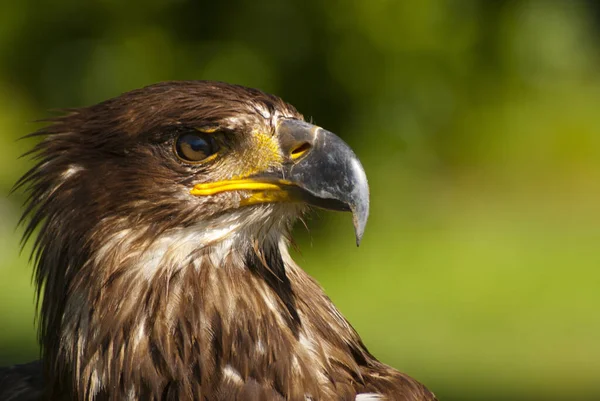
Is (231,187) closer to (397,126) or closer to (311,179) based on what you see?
(311,179)

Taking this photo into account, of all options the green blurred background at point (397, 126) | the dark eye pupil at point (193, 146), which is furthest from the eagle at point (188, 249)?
the green blurred background at point (397, 126)

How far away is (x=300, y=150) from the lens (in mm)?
3371

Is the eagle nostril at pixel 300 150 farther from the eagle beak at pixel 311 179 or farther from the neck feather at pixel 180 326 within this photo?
the neck feather at pixel 180 326

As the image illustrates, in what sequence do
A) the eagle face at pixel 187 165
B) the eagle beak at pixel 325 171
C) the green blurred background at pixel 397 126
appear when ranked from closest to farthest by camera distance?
the eagle beak at pixel 325 171 → the eagle face at pixel 187 165 → the green blurred background at pixel 397 126

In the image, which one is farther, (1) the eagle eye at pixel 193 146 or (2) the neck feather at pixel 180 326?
(1) the eagle eye at pixel 193 146

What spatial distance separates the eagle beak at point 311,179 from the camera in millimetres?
3238

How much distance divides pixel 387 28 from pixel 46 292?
7166 mm

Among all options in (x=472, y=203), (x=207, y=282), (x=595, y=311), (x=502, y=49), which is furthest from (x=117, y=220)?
Result: (x=472, y=203)

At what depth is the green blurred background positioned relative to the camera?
30.1 ft

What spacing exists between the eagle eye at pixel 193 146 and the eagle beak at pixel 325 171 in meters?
0.23

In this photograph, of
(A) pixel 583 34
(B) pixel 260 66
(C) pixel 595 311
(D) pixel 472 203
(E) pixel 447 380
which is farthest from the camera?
(A) pixel 583 34

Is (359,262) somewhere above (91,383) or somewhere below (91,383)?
below

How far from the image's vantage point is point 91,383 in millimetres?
3324

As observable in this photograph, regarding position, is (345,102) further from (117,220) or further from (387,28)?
(117,220)
